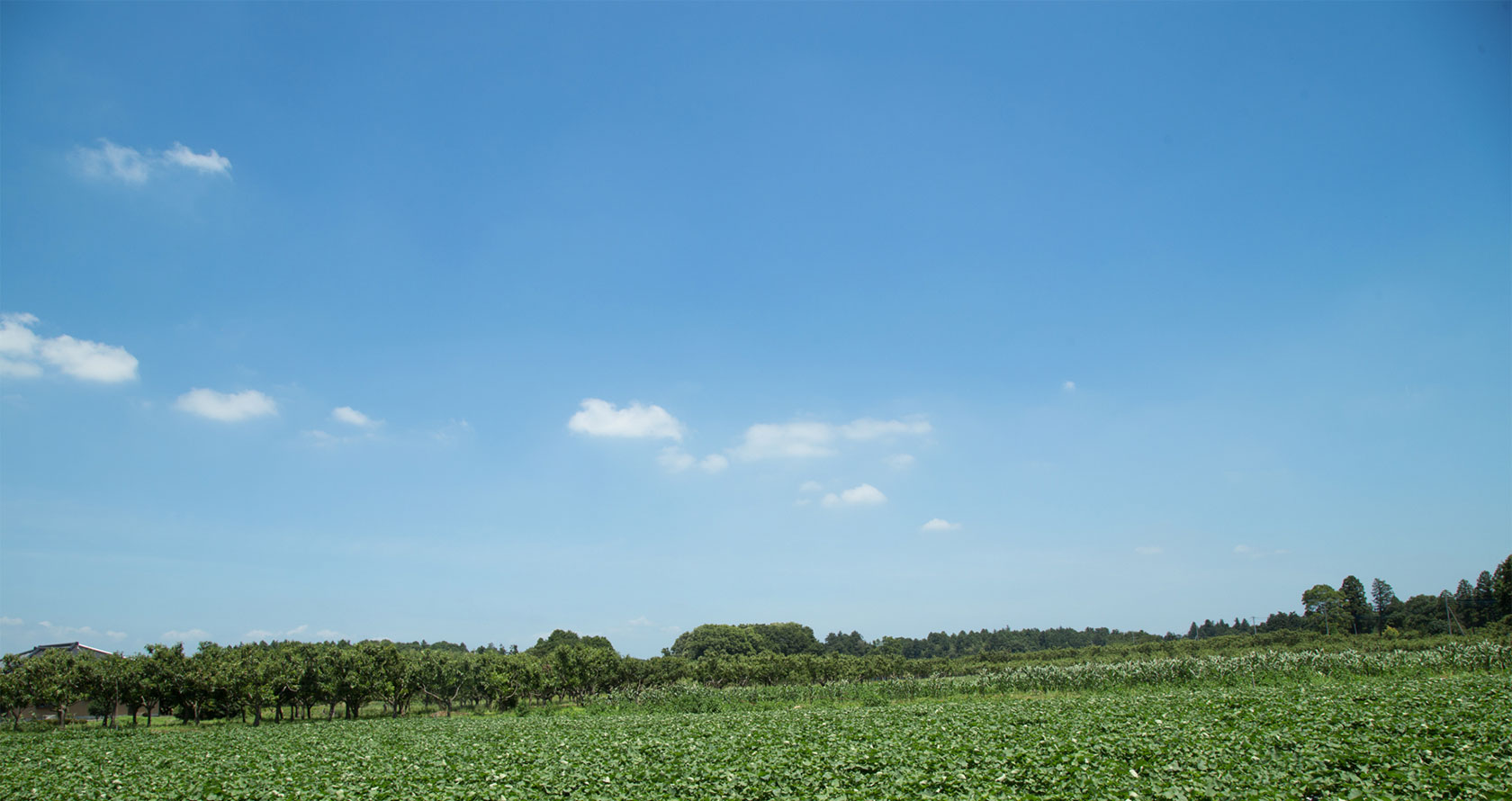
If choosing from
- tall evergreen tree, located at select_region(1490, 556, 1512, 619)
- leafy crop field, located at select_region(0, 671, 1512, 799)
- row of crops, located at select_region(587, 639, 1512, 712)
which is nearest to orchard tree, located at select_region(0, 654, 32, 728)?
leafy crop field, located at select_region(0, 671, 1512, 799)

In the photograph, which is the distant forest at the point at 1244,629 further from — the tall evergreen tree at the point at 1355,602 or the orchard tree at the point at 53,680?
the orchard tree at the point at 53,680

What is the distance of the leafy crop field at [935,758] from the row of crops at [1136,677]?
48.7ft

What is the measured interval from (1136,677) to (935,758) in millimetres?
35603

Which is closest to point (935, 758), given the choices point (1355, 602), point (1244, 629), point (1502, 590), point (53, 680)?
point (53, 680)

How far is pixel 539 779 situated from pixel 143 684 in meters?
54.1

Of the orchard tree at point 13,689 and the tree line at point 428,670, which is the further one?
the tree line at point 428,670

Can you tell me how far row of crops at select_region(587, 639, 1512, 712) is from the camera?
39.8 metres

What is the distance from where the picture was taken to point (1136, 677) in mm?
42625

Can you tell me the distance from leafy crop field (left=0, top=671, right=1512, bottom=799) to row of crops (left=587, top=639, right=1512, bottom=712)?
48.7ft

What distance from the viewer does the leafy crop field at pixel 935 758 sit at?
40.1ft

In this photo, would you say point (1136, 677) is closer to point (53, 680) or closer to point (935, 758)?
point (935, 758)

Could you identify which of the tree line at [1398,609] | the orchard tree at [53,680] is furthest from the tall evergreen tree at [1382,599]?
the orchard tree at [53,680]

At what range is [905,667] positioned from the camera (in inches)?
3802

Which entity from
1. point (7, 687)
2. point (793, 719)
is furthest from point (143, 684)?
point (793, 719)
